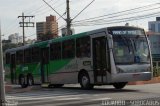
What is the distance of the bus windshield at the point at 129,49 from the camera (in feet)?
73.0

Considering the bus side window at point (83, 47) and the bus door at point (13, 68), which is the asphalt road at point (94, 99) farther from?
the bus door at point (13, 68)

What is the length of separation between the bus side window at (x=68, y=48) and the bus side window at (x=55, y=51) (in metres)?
0.78

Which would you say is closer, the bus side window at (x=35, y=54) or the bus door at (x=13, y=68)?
the bus side window at (x=35, y=54)

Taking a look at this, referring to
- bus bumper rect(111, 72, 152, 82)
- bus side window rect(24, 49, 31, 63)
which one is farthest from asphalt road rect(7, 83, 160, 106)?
bus side window rect(24, 49, 31, 63)

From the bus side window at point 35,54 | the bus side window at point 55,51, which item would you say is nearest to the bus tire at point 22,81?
the bus side window at point 35,54

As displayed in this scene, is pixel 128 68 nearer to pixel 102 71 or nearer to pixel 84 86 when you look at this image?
pixel 102 71

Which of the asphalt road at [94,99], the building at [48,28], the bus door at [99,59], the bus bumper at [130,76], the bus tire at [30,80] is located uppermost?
the building at [48,28]

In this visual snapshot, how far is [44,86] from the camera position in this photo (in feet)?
104

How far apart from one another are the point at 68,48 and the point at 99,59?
384cm

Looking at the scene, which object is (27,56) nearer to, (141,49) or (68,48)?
(68,48)

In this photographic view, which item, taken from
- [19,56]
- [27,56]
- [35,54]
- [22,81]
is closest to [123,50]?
[35,54]

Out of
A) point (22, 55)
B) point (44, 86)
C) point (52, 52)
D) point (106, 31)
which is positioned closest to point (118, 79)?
point (106, 31)

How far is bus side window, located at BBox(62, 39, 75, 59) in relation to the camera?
2592cm

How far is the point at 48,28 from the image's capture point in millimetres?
78062
